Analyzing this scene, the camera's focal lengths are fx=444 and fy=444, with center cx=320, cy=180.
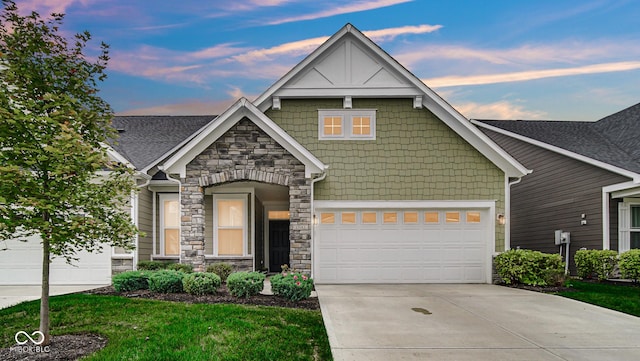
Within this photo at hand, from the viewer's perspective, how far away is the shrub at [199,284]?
8.66 meters

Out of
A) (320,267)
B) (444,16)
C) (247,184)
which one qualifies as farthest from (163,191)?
(444,16)

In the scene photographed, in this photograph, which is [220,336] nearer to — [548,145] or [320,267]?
[320,267]

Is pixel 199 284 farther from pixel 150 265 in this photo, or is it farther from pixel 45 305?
pixel 150 265

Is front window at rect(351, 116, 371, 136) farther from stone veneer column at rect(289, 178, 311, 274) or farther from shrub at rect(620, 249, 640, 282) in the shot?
shrub at rect(620, 249, 640, 282)

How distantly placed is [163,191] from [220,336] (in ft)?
25.8

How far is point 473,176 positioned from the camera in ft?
39.7

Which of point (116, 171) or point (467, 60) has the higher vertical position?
point (467, 60)

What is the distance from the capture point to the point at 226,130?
10.9m

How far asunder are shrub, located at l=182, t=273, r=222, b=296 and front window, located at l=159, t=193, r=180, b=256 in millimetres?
4161

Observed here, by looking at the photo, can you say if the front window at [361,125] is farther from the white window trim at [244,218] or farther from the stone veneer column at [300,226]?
the white window trim at [244,218]

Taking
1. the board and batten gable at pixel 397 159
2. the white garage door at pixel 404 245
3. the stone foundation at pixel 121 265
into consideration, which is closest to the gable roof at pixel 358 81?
the board and batten gable at pixel 397 159

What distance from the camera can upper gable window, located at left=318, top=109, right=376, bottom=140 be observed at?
12273mm

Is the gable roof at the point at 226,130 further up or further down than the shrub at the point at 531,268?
further up

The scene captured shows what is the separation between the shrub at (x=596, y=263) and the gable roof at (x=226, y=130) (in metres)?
8.00
